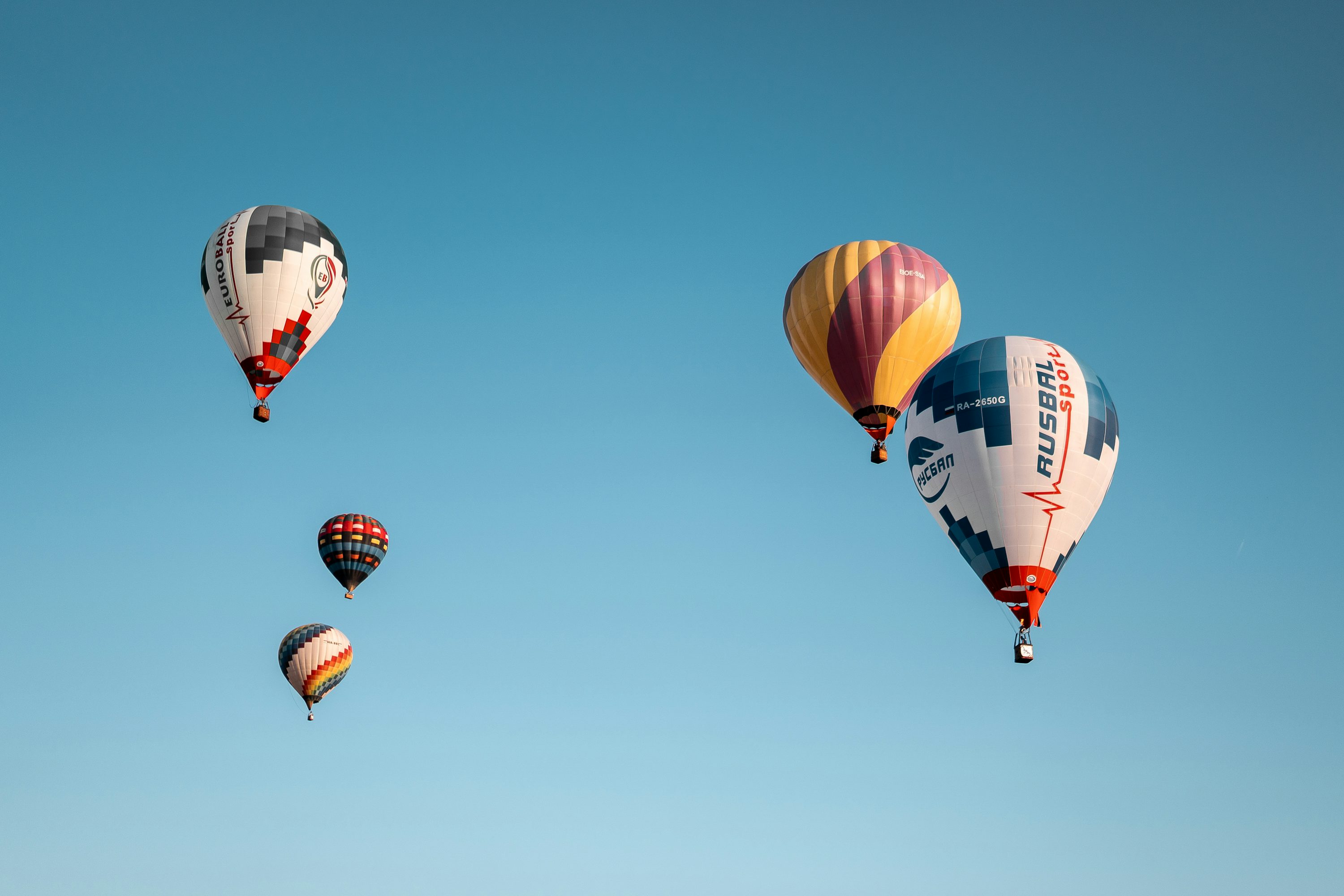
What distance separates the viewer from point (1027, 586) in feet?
94.7

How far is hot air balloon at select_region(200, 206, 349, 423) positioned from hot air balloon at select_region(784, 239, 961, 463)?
40.6 ft

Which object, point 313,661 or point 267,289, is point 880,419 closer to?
point 267,289

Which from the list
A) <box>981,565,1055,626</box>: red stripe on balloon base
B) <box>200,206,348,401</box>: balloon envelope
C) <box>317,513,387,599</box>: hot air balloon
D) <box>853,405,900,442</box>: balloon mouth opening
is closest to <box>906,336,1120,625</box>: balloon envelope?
<box>981,565,1055,626</box>: red stripe on balloon base

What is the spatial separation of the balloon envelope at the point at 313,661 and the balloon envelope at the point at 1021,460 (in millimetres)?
28652

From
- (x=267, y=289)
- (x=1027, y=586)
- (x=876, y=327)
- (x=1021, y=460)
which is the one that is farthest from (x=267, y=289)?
(x=1027, y=586)

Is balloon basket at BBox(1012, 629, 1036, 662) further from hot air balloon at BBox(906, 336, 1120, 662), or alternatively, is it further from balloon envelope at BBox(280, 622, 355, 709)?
balloon envelope at BBox(280, 622, 355, 709)

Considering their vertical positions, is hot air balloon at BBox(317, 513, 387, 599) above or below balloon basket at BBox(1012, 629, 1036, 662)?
above

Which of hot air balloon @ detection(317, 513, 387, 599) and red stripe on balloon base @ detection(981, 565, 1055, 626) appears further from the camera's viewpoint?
hot air balloon @ detection(317, 513, 387, 599)

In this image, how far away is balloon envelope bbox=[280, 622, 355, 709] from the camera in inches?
2016

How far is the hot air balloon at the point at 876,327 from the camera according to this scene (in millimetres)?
34406

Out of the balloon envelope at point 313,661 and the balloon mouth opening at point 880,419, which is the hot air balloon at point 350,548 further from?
the balloon mouth opening at point 880,419

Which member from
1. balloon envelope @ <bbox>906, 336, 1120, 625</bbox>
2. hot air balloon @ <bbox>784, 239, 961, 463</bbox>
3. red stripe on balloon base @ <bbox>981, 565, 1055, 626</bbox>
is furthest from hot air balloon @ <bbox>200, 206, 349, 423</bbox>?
red stripe on balloon base @ <bbox>981, 565, 1055, 626</bbox>

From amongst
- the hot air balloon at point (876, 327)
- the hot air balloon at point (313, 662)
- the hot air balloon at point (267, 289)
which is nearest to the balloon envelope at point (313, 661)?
the hot air balloon at point (313, 662)

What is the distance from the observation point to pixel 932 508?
3078 centimetres
